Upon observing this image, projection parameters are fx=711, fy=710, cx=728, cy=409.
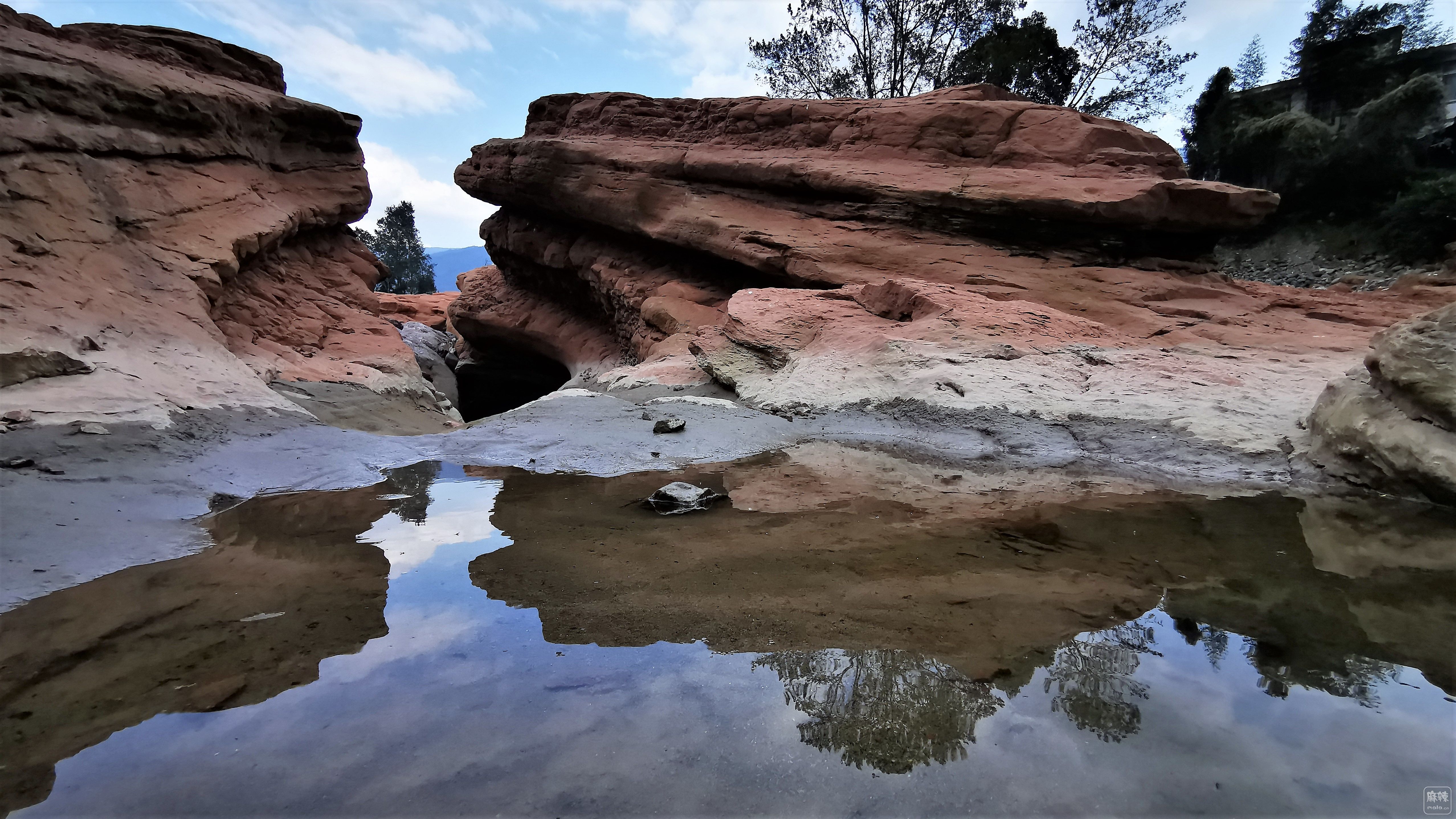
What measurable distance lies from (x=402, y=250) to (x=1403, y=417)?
36.7 meters

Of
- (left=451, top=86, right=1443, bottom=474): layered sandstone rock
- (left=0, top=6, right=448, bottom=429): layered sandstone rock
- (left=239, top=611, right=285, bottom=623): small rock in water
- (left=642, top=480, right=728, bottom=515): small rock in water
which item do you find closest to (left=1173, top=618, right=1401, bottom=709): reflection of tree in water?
(left=642, top=480, right=728, bottom=515): small rock in water

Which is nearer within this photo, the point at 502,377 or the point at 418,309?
the point at 502,377

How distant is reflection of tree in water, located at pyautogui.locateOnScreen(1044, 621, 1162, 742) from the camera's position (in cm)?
169

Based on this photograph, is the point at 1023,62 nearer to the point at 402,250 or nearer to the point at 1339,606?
the point at 1339,606

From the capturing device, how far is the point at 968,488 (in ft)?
14.2

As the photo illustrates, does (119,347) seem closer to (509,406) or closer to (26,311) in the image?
(26,311)

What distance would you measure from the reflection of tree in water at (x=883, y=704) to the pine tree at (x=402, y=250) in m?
35.5

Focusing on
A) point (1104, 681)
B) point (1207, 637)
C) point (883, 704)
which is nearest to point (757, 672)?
point (883, 704)

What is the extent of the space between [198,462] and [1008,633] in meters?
4.89

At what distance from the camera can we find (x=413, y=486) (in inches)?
187

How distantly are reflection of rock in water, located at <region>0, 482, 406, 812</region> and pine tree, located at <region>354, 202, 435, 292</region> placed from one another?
33.5m

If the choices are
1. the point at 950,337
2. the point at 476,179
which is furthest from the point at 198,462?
the point at 476,179

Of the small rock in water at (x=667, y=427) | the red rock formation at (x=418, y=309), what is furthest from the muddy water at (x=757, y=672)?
the red rock formation at (x=418, y=309)

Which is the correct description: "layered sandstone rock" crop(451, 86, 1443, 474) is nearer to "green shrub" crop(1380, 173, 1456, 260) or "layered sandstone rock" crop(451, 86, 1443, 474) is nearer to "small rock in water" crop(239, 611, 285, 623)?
"small rock in water" crop(239, 611, 285, 623)
